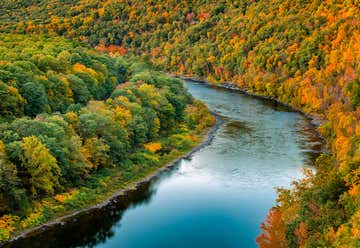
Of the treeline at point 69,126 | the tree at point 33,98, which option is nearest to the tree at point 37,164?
the treeline at point 69,126

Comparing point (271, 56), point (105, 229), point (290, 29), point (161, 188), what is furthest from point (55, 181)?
point (290, 29)

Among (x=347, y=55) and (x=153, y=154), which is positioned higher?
(x=347, y=55)

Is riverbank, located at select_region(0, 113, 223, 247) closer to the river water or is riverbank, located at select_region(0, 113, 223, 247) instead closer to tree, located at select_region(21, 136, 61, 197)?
the river water

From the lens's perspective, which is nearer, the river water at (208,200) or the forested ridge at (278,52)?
the forested ridge at (278,52)

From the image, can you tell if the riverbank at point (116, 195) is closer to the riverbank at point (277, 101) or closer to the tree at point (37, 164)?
the tree at point (37, 164)

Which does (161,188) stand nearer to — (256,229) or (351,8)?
(256,229)

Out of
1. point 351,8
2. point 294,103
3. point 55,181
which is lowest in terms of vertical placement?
point 294,103

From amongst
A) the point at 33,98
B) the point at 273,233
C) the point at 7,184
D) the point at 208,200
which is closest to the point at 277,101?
the point at 208,200
